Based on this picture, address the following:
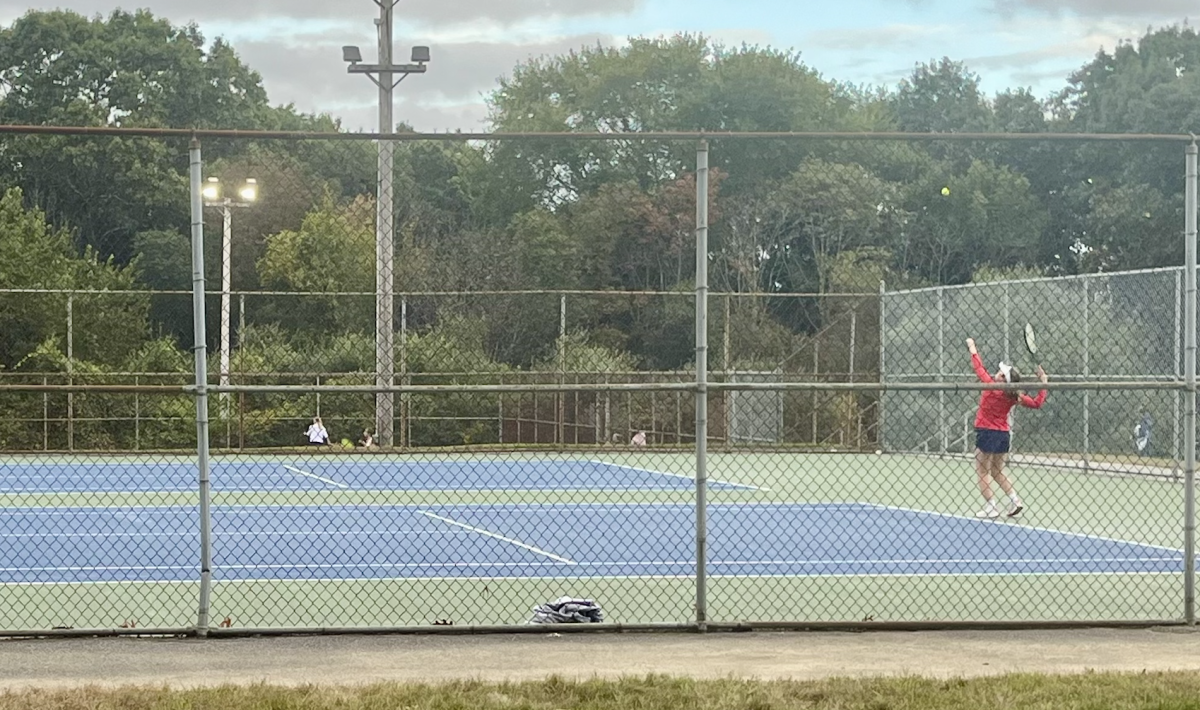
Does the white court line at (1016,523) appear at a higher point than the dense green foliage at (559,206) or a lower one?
lower

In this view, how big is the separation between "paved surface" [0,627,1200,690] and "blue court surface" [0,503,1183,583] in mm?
4084

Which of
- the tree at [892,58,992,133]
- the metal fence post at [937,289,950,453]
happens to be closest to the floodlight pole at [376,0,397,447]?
the metal fence post at [937,289,950,453]

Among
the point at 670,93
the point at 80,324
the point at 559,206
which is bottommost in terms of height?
the point at 80,324

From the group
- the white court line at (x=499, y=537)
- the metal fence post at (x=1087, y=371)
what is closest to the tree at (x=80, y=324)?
the white court line at (x=499, y=537)

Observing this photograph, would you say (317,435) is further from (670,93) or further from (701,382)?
(670,93)

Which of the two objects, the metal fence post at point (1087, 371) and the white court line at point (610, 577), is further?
the metal fence post at point (1087, 371)

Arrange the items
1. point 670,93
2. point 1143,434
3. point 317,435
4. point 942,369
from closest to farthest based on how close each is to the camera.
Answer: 1. point 1143,434
2. point 942,369
3. point 317,435
4. point 670,93

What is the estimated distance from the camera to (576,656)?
898cm

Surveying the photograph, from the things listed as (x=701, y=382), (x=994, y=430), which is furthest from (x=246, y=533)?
(x=701, y=382)

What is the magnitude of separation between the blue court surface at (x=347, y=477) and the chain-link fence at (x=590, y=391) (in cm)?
16

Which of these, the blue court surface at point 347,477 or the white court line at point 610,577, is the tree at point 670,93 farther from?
the white court line at point 610,577

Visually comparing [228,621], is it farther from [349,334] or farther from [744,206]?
[744,206]

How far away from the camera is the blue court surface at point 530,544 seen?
46.4ft

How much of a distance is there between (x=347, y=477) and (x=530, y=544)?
489 inches
